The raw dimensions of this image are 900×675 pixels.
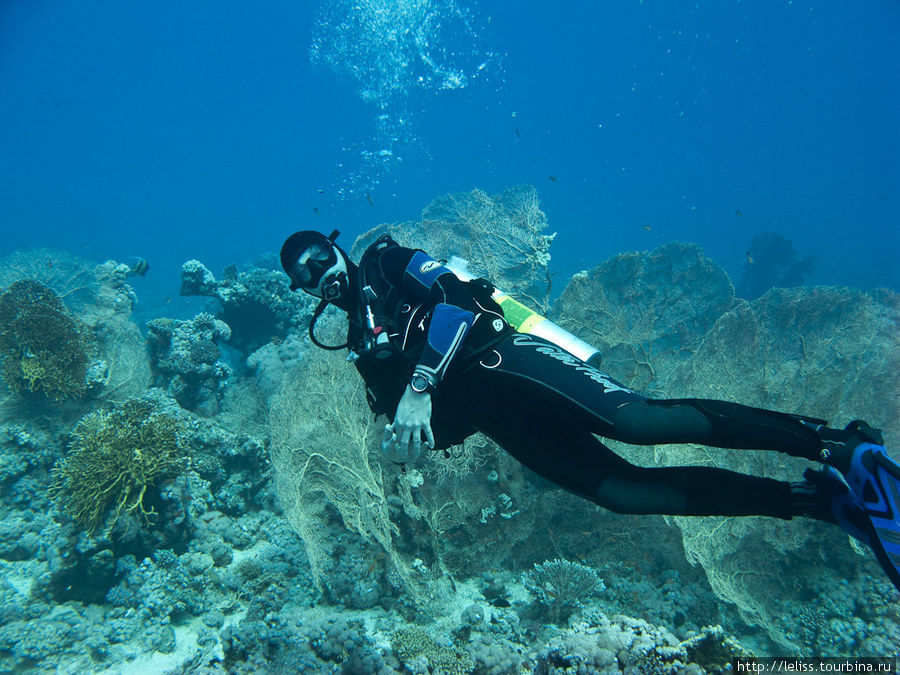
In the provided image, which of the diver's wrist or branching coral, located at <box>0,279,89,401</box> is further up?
branching coral, located at <box>0,279,89,401</box>

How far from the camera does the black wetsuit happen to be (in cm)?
242

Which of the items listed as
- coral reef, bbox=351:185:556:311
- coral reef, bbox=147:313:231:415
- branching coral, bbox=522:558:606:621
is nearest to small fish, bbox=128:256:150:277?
coral reef, bbox=147:313:231:415

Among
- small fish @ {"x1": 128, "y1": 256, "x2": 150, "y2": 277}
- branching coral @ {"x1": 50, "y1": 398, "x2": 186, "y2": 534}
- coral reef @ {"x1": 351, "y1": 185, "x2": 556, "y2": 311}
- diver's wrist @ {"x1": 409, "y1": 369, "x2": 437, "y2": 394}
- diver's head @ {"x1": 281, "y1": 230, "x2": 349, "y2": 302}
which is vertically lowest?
diver's wrist @ {"x1": 409, "y1": 369, "x2": 437, "y2": 394}

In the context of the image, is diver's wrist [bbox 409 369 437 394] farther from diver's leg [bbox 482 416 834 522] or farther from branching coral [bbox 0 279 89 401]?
branching coral [bbox 0 279 89 401]

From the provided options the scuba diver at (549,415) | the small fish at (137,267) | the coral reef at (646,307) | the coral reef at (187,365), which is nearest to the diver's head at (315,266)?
the scuba diver at (549,415)

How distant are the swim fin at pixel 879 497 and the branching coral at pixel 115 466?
721 cm

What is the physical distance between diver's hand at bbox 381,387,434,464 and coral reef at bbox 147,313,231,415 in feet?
27.3

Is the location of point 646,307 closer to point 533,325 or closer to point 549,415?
point 533,325

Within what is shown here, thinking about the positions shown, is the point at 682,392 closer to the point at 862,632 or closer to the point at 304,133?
the point at 862,632

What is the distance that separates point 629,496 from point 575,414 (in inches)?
23.8

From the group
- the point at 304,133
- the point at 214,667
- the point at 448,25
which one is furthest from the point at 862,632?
the point at 304,133

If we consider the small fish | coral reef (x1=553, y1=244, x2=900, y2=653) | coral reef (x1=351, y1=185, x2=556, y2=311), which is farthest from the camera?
the small fish

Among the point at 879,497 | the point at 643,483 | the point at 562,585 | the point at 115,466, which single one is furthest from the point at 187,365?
the point at 879,497

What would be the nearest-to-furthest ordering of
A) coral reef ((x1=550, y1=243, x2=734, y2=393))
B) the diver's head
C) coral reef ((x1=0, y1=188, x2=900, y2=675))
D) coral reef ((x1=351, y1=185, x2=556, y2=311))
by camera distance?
1. the diver's head
2. coral reef ((x1=0, y1=188, x2=900, y2=675))
3. coral reef ((x1=550, y1=243, x2=734, y2=393))
4. coral reef ((x1=351, y1=185, x2=556, y2=311))
